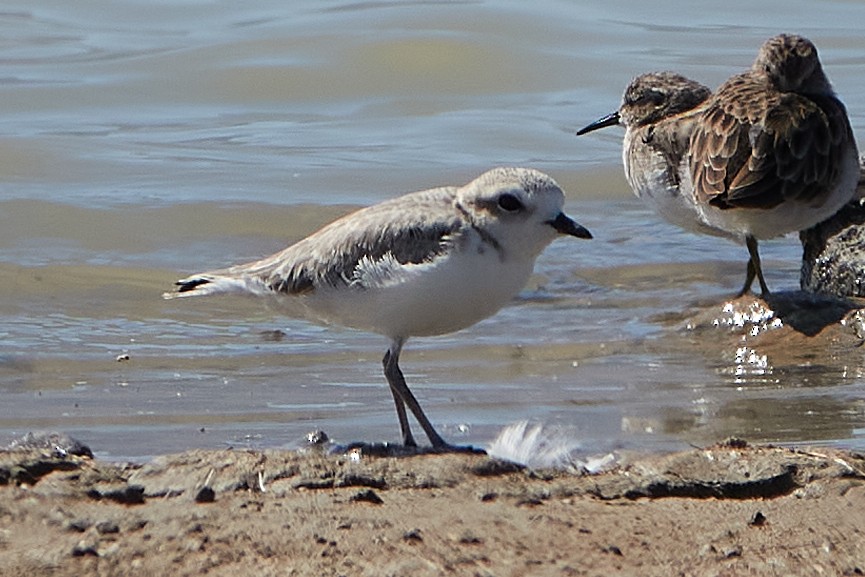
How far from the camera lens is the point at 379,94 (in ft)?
51.2

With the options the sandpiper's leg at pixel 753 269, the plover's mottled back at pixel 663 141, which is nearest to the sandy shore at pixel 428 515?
the sandpiper's leg at pixel 753 269

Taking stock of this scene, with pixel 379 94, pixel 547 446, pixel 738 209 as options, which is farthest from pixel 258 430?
pixel 379 94

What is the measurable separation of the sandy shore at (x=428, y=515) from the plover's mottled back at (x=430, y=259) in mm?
629

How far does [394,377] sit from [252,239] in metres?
5.40

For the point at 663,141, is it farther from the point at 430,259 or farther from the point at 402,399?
the point at 430,259

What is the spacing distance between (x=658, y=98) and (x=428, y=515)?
20.2 feet

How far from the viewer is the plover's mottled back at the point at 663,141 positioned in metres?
9.46

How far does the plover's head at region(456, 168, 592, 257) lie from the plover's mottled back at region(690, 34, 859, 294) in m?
3.21

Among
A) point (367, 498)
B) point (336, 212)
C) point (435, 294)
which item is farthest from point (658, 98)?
point (367, 498)

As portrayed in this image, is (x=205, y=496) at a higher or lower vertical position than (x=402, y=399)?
higher

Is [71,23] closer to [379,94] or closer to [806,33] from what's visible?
[379,94]

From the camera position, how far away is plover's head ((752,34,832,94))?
927 centimetres

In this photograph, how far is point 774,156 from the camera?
852 cm

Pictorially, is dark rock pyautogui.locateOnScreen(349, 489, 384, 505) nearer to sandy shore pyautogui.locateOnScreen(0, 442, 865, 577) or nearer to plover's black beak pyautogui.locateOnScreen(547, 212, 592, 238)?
sandy shore pyautogui.locateOnScreen(0, 442, 865, 577)
